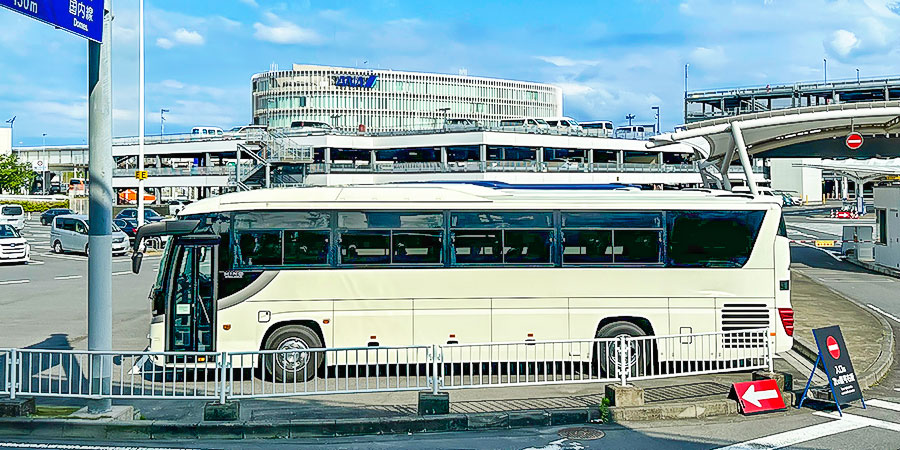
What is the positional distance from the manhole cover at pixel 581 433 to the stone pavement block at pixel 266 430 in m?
3.34

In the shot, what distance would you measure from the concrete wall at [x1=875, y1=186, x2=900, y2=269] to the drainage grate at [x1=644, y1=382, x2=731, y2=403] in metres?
22.5

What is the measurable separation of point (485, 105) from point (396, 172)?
61.9 metres

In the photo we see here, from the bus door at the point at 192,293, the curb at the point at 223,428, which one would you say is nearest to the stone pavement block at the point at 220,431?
the curb at the point at 223,428

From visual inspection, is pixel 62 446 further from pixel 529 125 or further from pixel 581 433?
pixel 529 125

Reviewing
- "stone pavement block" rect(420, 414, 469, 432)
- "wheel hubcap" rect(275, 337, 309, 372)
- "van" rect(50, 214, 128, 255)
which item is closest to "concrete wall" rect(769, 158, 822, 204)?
"van" rect(50, 214, 128, 255)

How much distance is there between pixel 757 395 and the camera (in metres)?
11.0

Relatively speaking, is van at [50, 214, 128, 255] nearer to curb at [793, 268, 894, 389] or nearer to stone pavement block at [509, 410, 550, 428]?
curb at [793, 268, 894, 389]

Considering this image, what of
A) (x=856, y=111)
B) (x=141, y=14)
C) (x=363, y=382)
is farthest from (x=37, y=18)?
(x=141, y=14)

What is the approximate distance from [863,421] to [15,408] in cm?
1071

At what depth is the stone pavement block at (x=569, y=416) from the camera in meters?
10.4

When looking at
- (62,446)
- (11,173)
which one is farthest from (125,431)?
(11,173)

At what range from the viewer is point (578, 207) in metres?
13.2

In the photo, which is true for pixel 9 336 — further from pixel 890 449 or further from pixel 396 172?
pixel 396 172

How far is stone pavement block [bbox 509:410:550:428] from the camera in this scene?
10.3 meters
